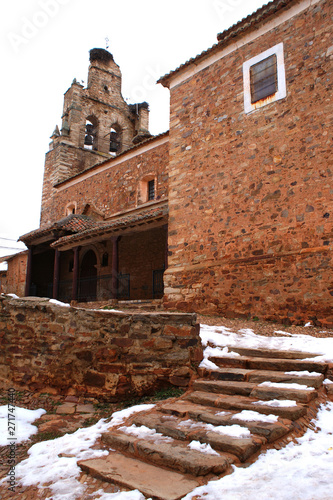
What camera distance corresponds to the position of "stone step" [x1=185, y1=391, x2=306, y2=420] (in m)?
3.00

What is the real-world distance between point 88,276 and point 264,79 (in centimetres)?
1225

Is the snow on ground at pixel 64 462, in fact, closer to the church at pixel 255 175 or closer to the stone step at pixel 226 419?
the stone step at pixel 226 419

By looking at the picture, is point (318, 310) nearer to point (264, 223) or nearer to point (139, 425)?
point (264, 223)

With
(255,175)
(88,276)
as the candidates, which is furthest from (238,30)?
(88,276)

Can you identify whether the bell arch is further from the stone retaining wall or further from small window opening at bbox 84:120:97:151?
the stone retaining wall

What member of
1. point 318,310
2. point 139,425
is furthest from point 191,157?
point 139,425

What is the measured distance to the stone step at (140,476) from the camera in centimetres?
220

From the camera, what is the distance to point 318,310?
6.88 meters

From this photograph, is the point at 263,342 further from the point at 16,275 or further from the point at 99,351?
the point at 16,275

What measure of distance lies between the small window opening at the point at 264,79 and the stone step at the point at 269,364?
669 centimetres

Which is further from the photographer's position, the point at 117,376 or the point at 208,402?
the point at 117,376

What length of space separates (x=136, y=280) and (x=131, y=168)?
5.35 m

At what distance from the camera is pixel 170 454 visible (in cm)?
260

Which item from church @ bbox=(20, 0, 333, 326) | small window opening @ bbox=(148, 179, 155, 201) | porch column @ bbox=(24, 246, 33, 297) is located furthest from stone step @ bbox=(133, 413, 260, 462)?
porch column @ bbox=(24, 246, 33, 297)
